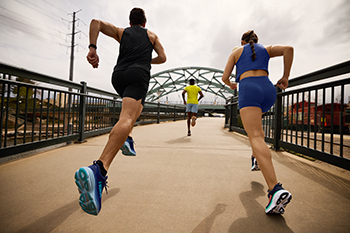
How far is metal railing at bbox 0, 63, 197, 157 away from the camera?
208cm

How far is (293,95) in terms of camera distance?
277 centimetres

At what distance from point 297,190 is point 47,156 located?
10.4 feet

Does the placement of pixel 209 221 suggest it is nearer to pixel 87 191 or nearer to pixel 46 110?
pixel 87 191

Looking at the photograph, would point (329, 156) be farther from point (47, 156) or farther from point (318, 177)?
point (47, 156)

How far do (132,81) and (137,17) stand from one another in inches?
31.4

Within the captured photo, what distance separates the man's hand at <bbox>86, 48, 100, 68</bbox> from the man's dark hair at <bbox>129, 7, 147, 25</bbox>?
0.58 meters

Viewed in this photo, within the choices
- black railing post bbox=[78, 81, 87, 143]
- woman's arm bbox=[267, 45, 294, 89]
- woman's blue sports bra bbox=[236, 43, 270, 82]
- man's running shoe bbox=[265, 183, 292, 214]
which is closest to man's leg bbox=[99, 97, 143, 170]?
woman's blue sports bra bbox=[236, 43, 270, 82]

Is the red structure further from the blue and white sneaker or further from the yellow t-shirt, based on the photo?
the blue and white sneaker

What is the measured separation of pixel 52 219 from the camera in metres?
1.04

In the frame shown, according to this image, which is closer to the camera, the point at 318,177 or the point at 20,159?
the point at 318,177

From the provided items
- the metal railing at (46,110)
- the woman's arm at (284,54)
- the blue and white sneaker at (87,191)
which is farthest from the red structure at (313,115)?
the metal railing at (46,110)

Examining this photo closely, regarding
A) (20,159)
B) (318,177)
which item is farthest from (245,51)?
(20,159)

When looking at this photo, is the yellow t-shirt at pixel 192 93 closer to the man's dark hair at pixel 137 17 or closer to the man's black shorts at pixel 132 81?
the man's dark hair at pixel 137 17

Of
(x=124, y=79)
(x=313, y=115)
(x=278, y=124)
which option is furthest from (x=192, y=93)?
(x=313, y=115)
